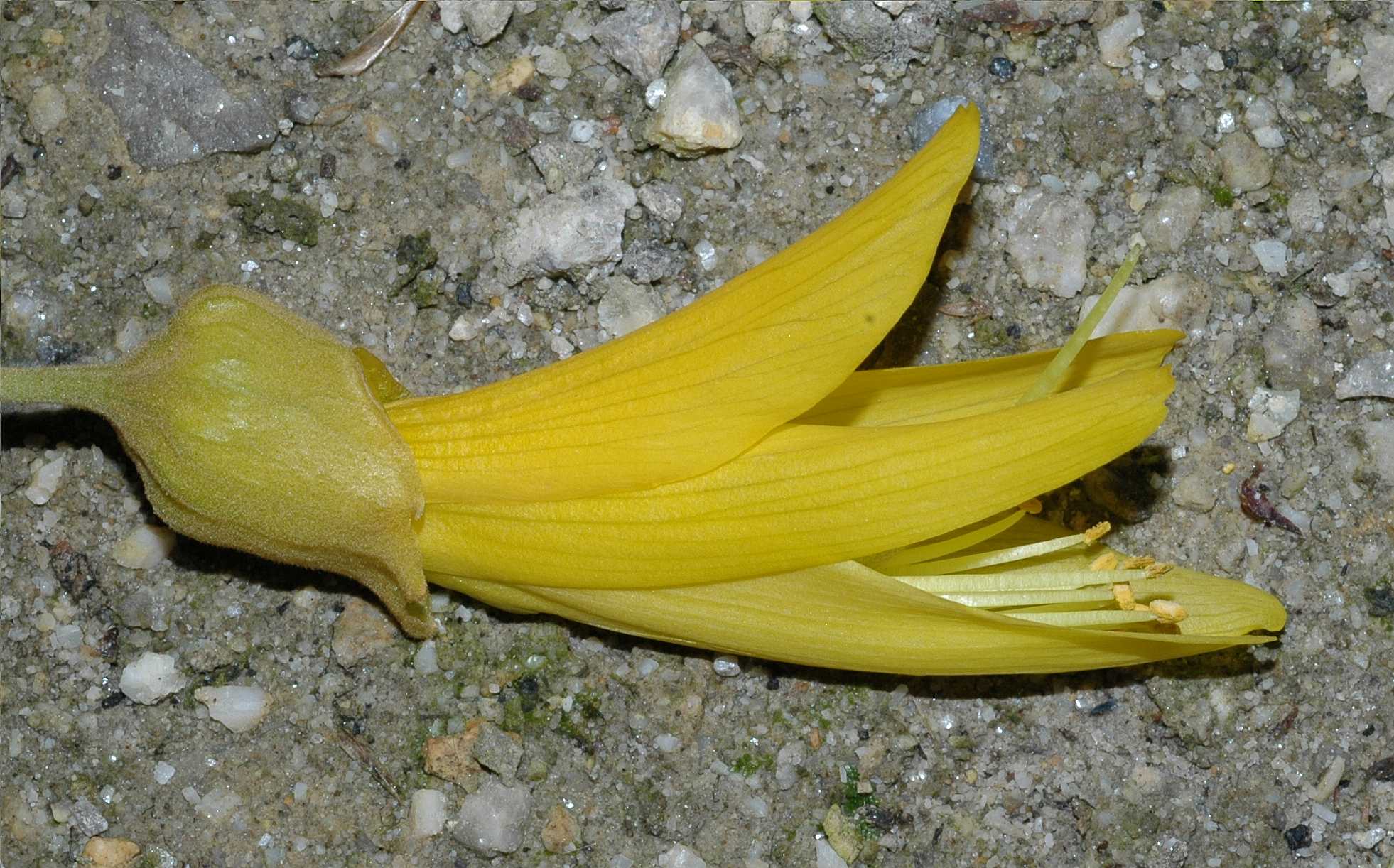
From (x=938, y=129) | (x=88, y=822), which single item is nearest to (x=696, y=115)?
(x=938, y=129)

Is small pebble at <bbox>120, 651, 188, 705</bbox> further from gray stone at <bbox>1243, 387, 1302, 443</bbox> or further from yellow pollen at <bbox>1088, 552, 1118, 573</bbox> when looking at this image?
gray stone at <bbox>1243, 387, 1302, 443</bbox>

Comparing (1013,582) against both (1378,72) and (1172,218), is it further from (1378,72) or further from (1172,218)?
(1378,72)

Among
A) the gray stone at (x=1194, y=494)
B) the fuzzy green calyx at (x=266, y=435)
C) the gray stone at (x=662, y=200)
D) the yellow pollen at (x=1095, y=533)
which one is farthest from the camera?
the gray stone at (x=662, y=200)

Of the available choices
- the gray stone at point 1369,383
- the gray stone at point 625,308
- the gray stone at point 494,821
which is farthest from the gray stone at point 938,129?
the gray stone at point 494,821

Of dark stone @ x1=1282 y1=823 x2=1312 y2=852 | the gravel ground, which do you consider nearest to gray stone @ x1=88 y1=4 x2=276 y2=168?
the gravel ground

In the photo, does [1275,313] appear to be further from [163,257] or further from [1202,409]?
[163,257]

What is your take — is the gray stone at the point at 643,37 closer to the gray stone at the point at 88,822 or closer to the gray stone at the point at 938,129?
the gray stone at the point at 938,129
